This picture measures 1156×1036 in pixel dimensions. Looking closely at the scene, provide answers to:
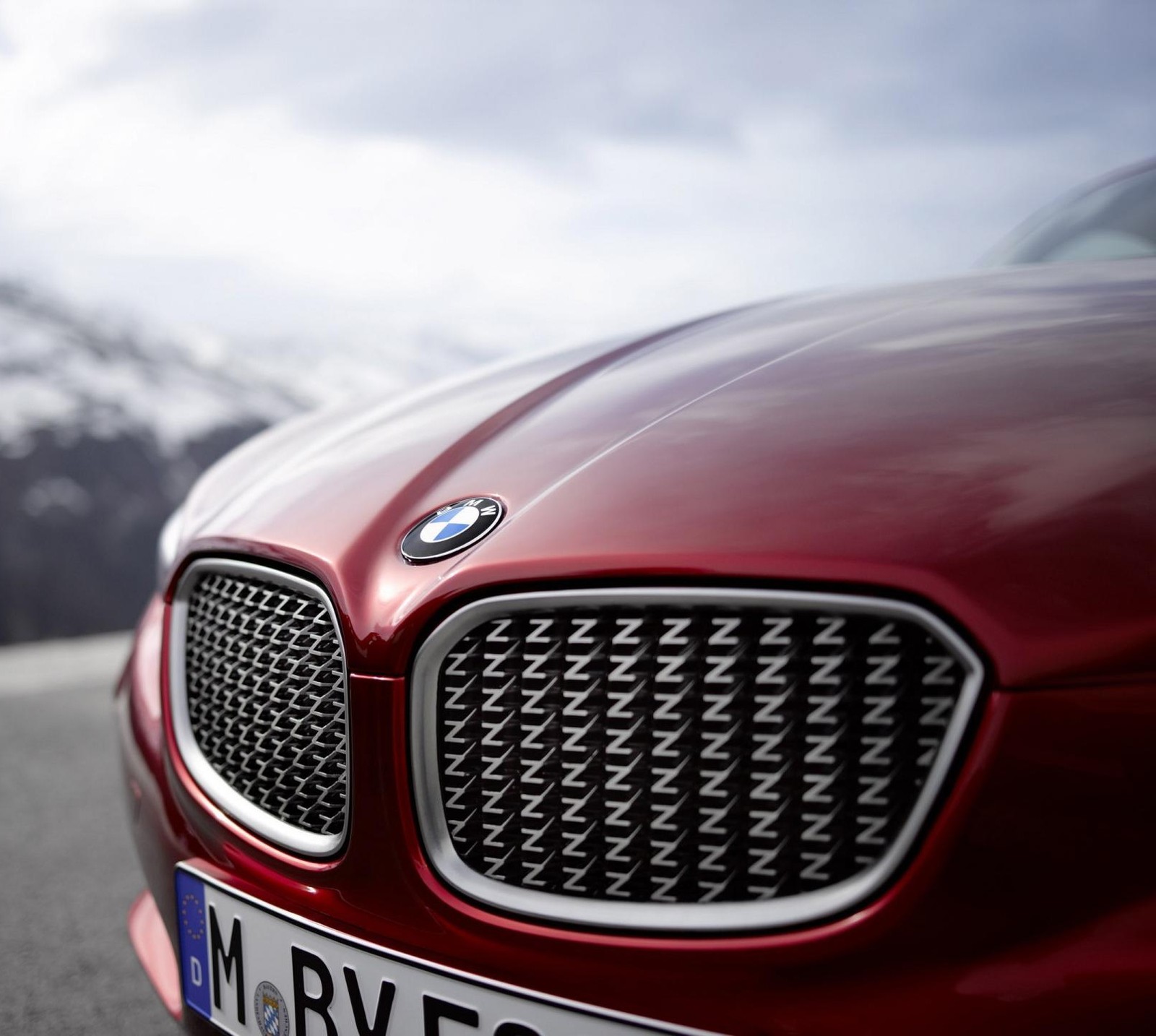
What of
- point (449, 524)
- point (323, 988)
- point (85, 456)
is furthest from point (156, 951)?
point (85, 456)

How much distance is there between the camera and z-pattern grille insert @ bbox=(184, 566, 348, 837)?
1026 millimetres

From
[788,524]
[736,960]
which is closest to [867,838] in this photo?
[736,960]

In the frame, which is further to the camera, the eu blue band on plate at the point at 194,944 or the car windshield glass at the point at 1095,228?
the car windshield glass at the point at 1095,228

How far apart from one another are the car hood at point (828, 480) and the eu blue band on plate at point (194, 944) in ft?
1.30

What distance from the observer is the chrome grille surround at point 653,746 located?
763 mm

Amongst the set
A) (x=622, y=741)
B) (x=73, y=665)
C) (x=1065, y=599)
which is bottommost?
(x=73, y=665)

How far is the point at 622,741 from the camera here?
85 centimetres

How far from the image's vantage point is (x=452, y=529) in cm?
99

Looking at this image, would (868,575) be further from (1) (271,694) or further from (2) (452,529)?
(1) (271,694)

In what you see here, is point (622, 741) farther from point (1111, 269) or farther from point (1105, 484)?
point (1111, 269)

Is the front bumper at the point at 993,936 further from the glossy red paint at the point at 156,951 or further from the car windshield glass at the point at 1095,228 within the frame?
the car windshield glass at the point at 1095,228

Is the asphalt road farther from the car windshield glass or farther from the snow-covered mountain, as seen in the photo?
the car windshield glass

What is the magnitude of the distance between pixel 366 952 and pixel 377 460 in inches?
22.4

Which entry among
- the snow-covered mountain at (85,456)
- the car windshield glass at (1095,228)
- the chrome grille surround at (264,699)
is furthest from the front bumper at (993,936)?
the snow-covered mountain at (85,456)
